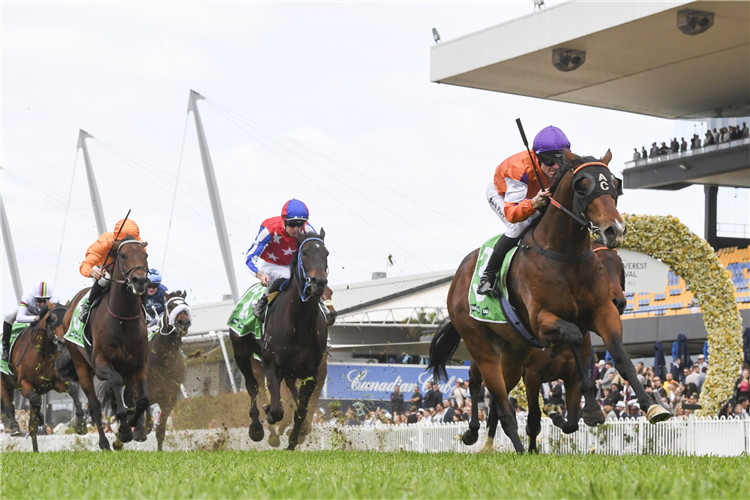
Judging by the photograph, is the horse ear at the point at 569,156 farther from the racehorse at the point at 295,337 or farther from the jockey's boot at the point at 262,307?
the jockey's boot at the point at 262,307

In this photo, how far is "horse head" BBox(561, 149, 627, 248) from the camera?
6703 mm

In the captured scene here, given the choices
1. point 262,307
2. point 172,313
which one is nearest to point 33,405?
point 172,313

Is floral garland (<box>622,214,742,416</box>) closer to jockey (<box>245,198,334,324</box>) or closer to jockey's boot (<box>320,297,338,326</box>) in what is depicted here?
jockey's boot (<box>320,297,338,326</box>)

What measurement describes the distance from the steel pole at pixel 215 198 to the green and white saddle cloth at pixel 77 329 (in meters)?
22.3

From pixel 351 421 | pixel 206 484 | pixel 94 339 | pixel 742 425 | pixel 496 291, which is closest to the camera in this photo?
pixel 206 484

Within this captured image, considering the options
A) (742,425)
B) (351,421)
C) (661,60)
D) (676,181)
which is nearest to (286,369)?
(742,425)

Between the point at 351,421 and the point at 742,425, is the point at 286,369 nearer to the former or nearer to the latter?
the point at 742,425

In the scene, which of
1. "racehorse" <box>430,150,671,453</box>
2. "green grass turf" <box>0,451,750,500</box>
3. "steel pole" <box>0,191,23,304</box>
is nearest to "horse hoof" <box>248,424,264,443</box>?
"racehorse" <box>430,150,671,453</box>

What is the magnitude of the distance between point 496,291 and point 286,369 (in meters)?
2.67

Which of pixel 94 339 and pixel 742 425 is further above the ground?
pixel 94 339

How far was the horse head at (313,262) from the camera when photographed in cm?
904

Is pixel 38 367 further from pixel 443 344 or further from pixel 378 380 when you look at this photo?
pixel 378 380

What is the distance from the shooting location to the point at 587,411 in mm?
7074

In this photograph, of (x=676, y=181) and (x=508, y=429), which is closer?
(x=508, y=429)
